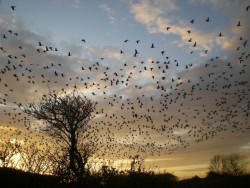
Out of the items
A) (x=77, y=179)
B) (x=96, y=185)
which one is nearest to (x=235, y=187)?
(x=96, y=185)

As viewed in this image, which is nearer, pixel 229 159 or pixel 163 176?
pixel 163 176

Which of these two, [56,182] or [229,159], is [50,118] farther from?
[229,159]

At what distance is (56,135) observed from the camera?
20734mm

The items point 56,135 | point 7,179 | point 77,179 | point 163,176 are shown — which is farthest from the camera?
point 56,135

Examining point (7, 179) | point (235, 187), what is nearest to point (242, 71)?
point (235, 187)

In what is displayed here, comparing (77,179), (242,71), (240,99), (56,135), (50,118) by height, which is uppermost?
(242,71)

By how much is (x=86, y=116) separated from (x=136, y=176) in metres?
9.96

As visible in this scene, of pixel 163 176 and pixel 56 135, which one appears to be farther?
pixel 56 135

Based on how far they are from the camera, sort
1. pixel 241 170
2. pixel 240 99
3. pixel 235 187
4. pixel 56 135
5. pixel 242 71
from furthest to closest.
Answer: pixel 241 170, pixel 240 99, pixel 242 71, pixel 56 135, pixel 235 187

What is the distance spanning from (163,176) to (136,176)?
2.96 meters

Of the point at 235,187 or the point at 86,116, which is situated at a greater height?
the point at 86,116

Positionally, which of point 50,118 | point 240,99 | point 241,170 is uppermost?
point 240,99

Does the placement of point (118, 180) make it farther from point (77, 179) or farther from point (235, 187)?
point (235, 187)

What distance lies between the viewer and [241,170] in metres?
54.7
